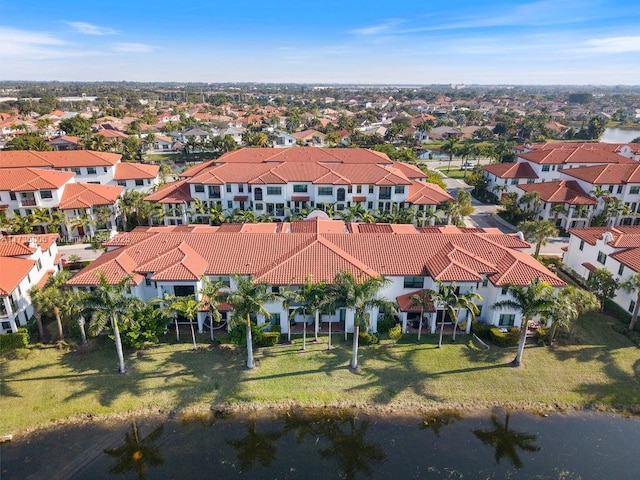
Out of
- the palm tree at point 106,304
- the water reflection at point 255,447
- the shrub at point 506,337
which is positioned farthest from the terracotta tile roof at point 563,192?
the palm tree at point 106,304

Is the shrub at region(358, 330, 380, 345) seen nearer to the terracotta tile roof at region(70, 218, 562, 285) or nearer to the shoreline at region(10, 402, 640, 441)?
the terracotta tile roof at region(70, 218, 562, 285)

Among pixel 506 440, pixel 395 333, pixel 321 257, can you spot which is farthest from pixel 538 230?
pixel 506 440

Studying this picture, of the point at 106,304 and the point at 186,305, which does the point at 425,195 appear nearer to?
the point at 186,305

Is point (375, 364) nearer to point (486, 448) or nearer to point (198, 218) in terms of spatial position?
point (486, 448)

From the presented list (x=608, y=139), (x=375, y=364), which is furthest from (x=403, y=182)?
(x=608, y=139)

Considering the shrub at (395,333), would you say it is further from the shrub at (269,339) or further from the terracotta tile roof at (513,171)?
the terracotta tile roof at (513,171)
